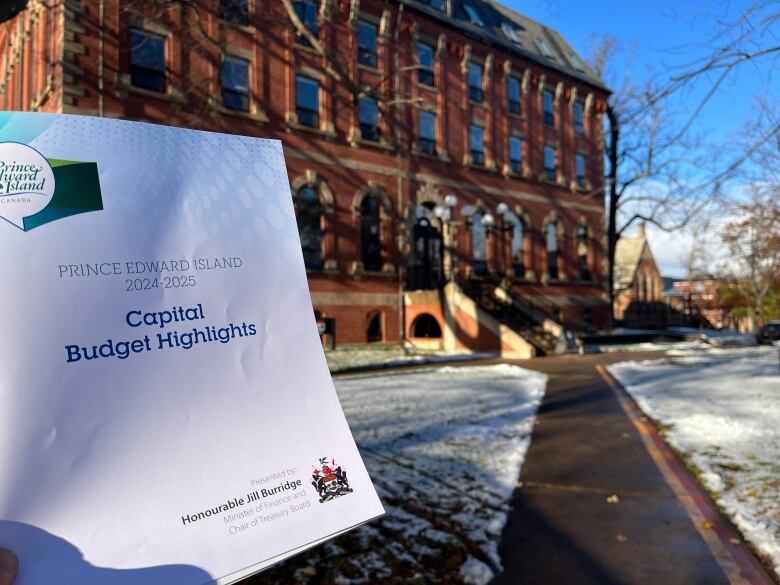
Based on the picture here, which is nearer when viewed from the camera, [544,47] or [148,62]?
[148,62]

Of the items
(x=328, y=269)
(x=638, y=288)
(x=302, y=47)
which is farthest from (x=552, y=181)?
(x=638, y=288)

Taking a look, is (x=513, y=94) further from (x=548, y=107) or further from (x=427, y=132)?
(x=427, y=132)

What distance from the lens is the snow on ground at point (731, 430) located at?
4008 mm

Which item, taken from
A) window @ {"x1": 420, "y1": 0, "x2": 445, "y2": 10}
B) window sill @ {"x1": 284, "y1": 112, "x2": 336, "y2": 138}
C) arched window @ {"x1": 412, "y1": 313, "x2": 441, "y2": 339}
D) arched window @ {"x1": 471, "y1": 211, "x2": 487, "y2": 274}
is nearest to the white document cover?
window sill @ {"x1": 284, "y1": 112, "x2": 336, "y2": 138}

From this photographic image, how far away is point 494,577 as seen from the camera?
3.15m

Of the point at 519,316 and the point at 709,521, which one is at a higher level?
the point at 519,316

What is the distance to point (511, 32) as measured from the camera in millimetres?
28312

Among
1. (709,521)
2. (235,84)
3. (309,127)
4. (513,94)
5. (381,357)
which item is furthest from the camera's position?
(513,94)

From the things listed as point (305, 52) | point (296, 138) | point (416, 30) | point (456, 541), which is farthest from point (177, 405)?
point (416, 30)

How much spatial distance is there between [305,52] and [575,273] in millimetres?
18370

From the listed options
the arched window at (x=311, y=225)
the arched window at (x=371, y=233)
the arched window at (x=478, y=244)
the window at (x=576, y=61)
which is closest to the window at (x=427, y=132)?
the arched window at (x=478, y=244)

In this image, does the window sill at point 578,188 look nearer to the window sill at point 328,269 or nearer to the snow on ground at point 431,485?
the window sill at point 328,269

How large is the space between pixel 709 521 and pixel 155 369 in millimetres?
4202

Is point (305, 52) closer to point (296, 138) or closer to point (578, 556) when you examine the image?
point (296, 138)
